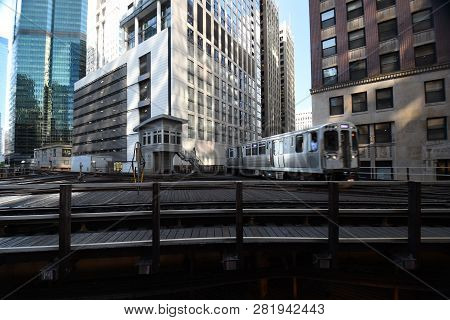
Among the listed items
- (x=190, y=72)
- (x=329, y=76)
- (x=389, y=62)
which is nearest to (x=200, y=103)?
(x=190, y=72)

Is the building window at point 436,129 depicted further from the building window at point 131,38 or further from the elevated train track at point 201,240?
the building window at point 131,38

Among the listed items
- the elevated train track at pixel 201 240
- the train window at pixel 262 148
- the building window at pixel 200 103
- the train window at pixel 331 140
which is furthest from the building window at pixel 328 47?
the building window at pixel 200 103

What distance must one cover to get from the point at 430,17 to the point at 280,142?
17926 millimetres


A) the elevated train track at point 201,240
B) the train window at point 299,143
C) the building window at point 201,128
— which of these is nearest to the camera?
the elevated train track at point 201,240

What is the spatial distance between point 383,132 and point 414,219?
71.5ft

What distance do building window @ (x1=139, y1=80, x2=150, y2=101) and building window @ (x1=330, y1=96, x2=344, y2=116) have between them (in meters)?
37.5

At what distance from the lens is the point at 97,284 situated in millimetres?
4793

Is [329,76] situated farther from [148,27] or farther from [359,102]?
[148,27]

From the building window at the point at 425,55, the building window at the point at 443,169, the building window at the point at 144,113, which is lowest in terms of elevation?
the building window at the point at 443,169

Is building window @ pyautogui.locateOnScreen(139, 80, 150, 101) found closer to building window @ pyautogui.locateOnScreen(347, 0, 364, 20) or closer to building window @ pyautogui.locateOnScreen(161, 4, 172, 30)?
building window @ pyautogui.locateOnScreen(161, 4, 172, 30)

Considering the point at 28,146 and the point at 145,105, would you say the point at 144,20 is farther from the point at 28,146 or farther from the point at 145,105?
the point at 28,146

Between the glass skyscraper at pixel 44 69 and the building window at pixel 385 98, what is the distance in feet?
85.2

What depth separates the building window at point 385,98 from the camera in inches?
900

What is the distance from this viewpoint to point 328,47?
27031 mm
